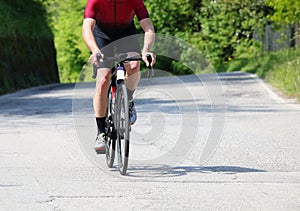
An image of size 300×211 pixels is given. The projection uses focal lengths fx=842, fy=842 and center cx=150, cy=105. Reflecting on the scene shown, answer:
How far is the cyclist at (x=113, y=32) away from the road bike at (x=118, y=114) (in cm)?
10

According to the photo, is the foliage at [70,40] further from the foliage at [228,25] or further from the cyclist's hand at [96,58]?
the cyclist's hand at [96,58]

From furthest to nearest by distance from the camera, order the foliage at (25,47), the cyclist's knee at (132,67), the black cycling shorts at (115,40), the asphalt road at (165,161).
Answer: the foliage at (25,47)
the cyclist's knee at (132,67)
the black cycling shorts at (115,40)
the asphalt road at (165,161)

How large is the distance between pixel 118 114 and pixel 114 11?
930 millimetres

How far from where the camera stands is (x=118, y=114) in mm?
7633

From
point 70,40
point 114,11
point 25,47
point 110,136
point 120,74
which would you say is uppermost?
point 114,11

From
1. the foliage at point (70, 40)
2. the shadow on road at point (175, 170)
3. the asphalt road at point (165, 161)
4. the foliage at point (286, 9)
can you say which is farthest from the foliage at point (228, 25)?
the shadow on road at point (175, 170)

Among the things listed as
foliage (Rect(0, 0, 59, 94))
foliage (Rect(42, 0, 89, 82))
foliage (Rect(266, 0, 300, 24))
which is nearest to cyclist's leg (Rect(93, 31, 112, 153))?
foliage (Rect(266, 0, 300, 24))

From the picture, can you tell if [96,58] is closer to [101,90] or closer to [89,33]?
[89,33]

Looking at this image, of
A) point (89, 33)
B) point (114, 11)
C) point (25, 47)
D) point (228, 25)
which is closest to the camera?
point (89, 33)

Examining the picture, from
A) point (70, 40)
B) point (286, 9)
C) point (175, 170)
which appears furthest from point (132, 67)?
point (70, 40)

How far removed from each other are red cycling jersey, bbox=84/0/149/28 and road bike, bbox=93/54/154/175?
328 millimetres

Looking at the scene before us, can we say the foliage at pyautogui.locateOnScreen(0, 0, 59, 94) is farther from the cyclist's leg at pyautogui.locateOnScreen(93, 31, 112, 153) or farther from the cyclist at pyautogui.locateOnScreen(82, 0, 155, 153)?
the cyclist at pyautogui.locateOnScreen(82, 0, 155, 153)

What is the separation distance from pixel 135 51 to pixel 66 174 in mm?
1292

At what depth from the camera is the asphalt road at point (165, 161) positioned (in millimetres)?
6250
